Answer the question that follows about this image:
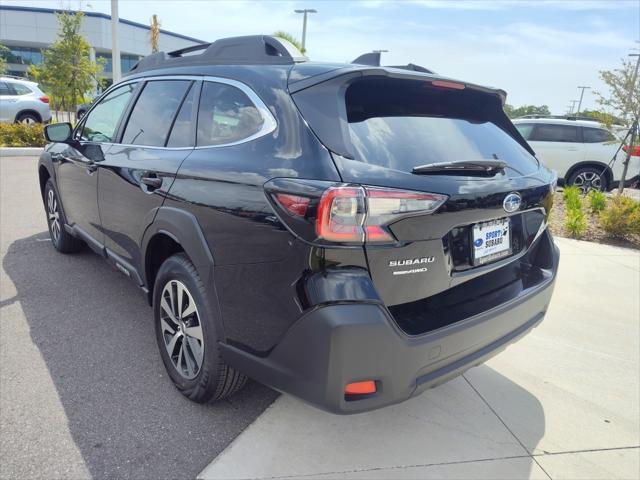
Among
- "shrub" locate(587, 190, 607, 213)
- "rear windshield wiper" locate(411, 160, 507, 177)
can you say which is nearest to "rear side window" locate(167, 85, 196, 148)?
"rear windshield wiper" locate(411, 160, 507, 177)

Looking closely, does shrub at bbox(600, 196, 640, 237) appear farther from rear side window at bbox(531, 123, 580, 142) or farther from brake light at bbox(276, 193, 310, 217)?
brake light at bbox(276, 193, 310, 217)

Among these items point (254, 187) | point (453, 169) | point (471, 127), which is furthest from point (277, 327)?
point (471, 127)

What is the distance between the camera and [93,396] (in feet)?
8.79

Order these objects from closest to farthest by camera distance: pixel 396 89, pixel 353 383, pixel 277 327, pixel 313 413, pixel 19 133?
pixel 353 383 → pixel 277 327 → pixel 396 89 → pixel 313 413 → pixel 19 133

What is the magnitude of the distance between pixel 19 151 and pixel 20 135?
1070 millimetres

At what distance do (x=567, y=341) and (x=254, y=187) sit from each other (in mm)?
2956

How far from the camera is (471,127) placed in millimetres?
2539

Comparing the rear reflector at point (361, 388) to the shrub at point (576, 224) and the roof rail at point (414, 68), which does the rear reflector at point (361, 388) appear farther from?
the shrub at point (576, 224)

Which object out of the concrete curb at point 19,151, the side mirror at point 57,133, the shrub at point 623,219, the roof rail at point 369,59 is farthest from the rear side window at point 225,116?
the concrete curb at point 19,151

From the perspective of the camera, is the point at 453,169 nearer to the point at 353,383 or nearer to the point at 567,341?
the point at 353,383

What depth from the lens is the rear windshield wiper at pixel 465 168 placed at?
6.42 ft

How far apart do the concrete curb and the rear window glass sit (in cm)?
1223

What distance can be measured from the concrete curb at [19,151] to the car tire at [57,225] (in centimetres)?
819

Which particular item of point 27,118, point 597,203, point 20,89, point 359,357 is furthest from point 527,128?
point 20,89
